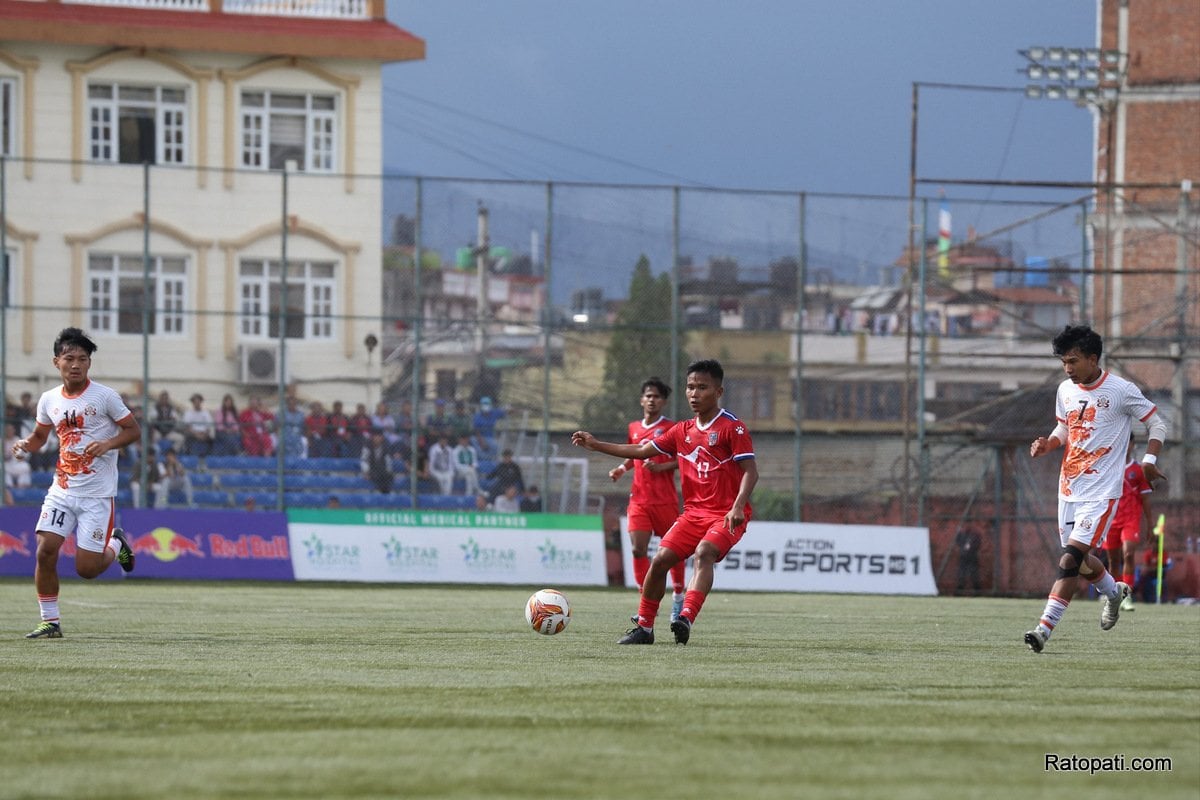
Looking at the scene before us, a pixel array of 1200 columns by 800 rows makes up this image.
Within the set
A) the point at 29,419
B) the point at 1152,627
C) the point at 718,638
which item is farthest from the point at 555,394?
the point at 718,638

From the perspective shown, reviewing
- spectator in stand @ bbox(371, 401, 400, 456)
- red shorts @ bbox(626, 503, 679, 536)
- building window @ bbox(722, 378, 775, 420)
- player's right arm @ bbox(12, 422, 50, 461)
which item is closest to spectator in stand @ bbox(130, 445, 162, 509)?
spectator in stand @ bbox(371, 401, 400, 456)

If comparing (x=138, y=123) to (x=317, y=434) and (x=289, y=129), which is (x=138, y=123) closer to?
(x=289, y=129)

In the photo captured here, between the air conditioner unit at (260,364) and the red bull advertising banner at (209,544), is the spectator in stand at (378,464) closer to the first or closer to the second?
the red bull advertising banner at (209,544)

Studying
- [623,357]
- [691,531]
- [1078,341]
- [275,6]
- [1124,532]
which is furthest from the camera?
[275,6]

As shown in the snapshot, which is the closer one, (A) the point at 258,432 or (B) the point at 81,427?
(B) the point at 81,427

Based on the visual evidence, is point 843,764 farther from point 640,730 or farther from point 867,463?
point 867,463

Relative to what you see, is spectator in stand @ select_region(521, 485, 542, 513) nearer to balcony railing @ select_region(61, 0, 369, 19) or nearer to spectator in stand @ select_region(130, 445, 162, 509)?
spectator in stand @ select_region(130, 445, 162, 509)

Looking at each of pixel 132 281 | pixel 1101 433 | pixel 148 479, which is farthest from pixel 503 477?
pixel 1101 433

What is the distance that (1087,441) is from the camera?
506 inches

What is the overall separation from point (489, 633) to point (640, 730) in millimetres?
6711

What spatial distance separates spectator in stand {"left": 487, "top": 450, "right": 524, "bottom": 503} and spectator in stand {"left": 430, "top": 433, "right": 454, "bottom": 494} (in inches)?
26.4

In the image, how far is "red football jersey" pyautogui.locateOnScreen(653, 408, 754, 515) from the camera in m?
12.3

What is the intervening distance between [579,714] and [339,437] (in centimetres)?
2310

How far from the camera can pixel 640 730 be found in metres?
7.14
